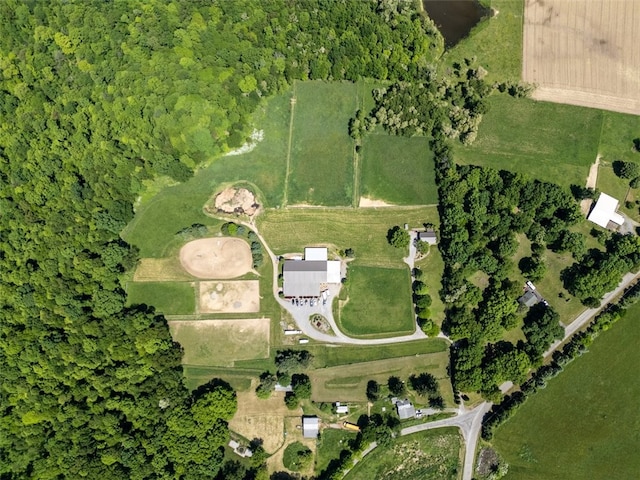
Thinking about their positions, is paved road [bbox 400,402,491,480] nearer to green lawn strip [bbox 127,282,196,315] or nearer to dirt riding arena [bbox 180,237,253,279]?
dirt riding arena [bbox 180,237,253,279]

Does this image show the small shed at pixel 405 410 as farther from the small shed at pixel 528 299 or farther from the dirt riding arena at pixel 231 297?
the dirt riding arena at pixel 231 297

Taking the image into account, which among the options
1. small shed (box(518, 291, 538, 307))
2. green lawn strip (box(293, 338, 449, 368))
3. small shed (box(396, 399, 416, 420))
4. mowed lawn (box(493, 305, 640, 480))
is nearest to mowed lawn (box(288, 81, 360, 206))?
green lawn strip (box(293, 338, 449, 368))

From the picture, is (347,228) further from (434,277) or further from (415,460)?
(415,460)

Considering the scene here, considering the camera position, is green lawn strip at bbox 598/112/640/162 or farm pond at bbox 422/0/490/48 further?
farm pond at bbox 422/0/490/48

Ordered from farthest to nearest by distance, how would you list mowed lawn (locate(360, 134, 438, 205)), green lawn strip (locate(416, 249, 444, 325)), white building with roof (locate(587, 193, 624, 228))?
mowed lawn (locate(360, 134, 438, 205)), white building with roof (locate(587, 193, 624, 228)), green lawn strip (locate(416, 249, 444, 325))

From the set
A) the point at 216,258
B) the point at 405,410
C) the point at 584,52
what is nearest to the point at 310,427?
the point at 405,410

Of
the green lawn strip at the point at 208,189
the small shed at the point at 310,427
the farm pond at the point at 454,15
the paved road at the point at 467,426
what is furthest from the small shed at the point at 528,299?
the farm pond at the point at 454,15

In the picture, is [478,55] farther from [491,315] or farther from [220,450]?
[220,450]
